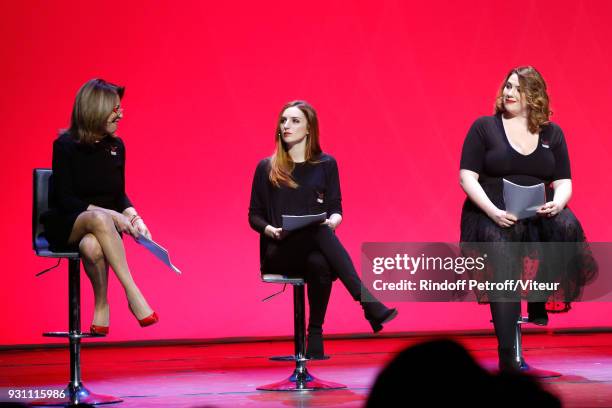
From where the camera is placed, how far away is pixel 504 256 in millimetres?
4031

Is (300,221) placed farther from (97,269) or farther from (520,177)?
(520,177)

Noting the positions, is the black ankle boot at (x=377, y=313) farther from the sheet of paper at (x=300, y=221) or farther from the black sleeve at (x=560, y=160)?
the black sleeve at (x=560, y=160)

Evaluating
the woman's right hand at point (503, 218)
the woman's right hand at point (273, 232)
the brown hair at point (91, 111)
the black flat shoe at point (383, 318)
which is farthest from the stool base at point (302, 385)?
the brown hair at point (91, 111)

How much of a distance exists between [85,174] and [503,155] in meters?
1.73

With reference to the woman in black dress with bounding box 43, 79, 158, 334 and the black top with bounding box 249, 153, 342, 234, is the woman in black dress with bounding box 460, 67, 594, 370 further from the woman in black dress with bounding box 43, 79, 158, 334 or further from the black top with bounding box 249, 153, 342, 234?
the woman in black dress with bounding box 43, 79, 158, 334

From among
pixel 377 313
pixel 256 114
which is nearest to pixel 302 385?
pixel 377 313

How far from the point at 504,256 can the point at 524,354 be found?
135cm

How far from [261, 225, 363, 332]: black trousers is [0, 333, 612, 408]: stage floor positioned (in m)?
0.39

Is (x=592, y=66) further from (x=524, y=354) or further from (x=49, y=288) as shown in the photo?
(x=49, y=288)

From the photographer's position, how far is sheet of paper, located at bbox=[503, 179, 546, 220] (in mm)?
4062

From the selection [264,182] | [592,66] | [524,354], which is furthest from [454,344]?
[592,66]

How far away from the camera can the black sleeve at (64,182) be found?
11.9ft

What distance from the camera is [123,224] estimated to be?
366 cm

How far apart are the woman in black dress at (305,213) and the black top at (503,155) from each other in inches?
24.0
